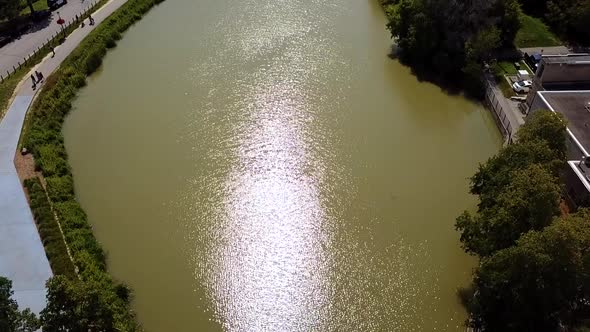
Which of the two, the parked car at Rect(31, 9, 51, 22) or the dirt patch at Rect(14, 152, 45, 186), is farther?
the parked car at Rect(31, 9, 51, 22)

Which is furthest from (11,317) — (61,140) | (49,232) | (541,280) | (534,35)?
(534,35)

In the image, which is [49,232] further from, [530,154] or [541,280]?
[530,154]

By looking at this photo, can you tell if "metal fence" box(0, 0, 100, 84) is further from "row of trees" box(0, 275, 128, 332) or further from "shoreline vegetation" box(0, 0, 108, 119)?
"row of trees" box(0, 275, 128, 332)

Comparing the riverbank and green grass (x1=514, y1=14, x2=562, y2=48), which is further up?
the riverbank

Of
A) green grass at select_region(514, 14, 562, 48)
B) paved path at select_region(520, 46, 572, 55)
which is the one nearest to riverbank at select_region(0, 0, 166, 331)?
green grass at select_region(514, 14, 562, 48)

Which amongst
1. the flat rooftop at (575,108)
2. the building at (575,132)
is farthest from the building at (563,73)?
the flat rooftop at (575,108)

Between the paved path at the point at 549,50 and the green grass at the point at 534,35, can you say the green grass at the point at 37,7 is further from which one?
the paved path at the point at 549,50
